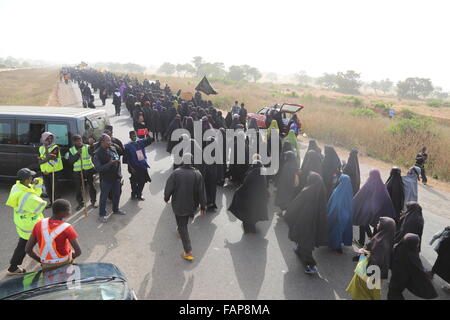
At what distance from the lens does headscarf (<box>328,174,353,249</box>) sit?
17.3 feet

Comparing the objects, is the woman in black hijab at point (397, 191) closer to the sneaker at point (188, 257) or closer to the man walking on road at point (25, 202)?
the sneaker at point (188, 257)

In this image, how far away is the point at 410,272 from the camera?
4016mm

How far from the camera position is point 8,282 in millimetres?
3199

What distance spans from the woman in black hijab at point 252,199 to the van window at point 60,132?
4.14 m

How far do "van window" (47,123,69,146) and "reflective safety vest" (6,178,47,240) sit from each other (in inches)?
117

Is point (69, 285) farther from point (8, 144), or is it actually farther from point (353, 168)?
point (353, 168)

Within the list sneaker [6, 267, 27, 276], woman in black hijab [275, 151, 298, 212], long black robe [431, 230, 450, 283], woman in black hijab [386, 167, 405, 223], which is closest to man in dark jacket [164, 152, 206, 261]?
woman in black hijab [275, 151, 298, 212]

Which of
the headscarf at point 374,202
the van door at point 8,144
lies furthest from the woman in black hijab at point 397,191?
the van door at point 8,144

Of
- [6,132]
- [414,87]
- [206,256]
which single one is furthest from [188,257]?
[414,87]

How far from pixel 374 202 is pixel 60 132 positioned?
6.76m

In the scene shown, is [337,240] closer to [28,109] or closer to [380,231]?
[380,231]

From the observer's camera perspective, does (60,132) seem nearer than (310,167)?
No

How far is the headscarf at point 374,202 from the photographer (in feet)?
17.6
